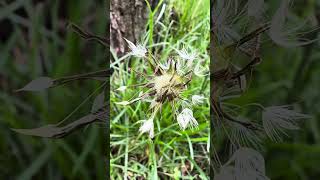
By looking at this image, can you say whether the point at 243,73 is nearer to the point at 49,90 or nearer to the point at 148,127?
the point at 148,127

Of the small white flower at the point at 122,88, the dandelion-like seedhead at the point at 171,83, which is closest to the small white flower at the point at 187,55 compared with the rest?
the dandelion-like seedhead at the point at 171,83

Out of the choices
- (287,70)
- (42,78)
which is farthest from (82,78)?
(287,70)

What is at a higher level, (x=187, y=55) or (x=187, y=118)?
(x=187, y=55)

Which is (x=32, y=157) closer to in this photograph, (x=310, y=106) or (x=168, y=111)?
(x=168, y=111)

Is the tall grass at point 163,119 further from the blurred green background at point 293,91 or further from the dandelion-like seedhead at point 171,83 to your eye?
the blurred green background at point 293,91

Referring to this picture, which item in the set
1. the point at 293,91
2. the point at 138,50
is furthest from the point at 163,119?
the point at 293,91

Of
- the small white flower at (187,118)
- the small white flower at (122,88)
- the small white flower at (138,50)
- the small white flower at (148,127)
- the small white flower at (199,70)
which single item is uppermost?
the small white flower at (138,50)
